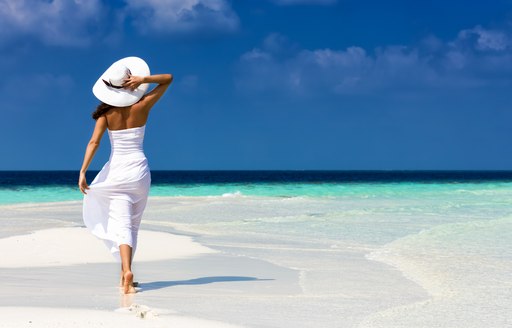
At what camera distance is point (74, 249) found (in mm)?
9000

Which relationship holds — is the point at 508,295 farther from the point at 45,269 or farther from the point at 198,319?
the point at 45,269

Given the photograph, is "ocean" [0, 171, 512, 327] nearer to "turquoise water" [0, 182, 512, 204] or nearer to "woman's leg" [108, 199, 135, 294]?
"woman's leg" [108, 199, 135, 294]

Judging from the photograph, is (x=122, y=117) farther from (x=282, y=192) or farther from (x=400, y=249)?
(x=282, y=192)

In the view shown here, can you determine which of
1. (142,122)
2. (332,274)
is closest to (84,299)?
(142,122)

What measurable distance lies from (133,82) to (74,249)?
3.47 m

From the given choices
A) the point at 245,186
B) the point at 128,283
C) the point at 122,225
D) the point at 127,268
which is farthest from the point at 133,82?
the point at 245,186

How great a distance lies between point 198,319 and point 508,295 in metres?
2.90

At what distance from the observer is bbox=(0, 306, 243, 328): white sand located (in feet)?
14.7

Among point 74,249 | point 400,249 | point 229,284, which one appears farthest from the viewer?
→ point 400,249

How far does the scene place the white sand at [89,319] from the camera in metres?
4.47

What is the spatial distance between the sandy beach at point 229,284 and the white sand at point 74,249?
0.5 inches

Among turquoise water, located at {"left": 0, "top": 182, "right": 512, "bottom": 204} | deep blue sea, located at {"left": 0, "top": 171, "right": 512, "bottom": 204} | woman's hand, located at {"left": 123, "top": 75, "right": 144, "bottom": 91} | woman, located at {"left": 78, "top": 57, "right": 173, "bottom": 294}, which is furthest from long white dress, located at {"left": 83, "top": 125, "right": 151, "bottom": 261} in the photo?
deep blue sea, located at {"left": 0, "top": 171, "right": 512, "bottom": 204}

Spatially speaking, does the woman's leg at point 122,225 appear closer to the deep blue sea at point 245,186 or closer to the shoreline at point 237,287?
the shoreline at point 237,287

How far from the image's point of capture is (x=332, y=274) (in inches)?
295
